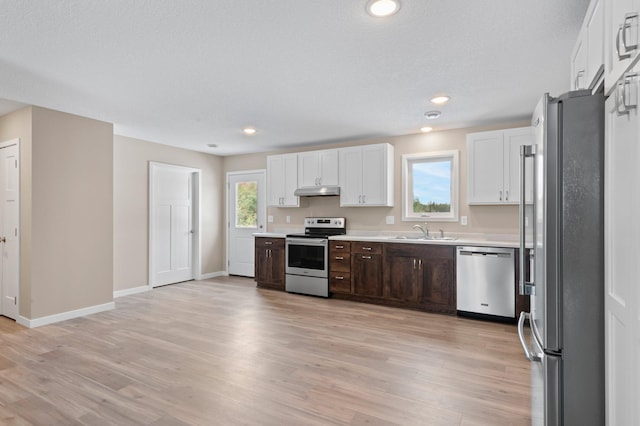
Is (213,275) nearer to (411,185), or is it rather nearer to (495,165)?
(411,185)

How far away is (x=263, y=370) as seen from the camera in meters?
2.75

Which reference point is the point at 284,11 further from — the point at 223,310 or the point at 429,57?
the point at 223,310

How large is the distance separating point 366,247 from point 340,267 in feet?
1.68

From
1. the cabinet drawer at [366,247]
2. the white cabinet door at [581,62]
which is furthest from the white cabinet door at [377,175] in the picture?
the white cabinet door at [581,62]

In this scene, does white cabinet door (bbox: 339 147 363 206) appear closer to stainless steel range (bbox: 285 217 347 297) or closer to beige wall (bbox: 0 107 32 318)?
stainless steel range (bbox: 285 217 347 297)

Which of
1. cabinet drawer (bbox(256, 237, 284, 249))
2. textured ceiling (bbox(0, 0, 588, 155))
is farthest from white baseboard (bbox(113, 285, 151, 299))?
textured ceiling (bbox(0, 0, 588, 155))

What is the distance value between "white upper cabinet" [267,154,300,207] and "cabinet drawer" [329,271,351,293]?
4.76 ft

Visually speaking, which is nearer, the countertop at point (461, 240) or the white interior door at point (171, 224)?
the countertop at point (461, 240)

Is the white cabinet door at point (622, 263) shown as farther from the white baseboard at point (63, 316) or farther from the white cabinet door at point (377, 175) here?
the white baseboard at point (63, 316)

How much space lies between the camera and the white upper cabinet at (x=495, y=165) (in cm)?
425

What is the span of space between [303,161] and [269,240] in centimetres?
143

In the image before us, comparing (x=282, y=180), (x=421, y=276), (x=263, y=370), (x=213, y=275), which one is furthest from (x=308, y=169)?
(x=263, y=370)

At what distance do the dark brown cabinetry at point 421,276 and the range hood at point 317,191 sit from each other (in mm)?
1268

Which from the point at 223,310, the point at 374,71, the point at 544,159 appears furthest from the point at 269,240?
the point at 544,159
